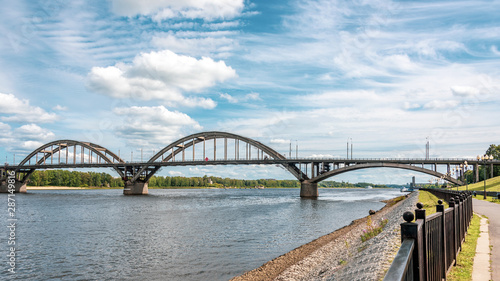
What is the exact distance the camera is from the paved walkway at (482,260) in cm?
836

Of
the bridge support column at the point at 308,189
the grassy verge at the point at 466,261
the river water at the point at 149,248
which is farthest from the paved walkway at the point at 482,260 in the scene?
the bridge support column at the point at 308,189

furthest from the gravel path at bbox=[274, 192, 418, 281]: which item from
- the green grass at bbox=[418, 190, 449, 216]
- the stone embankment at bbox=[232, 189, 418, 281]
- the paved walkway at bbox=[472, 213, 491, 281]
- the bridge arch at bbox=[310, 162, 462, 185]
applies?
the bridge arch at bbox=[310, 162, 462, 185]

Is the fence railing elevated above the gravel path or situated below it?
above

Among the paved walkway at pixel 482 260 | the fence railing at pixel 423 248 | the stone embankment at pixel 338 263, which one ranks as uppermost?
the fence railing at pixel 423 248

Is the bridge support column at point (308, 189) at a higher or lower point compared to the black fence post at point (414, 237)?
lower

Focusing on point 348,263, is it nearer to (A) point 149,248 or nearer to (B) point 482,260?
(B) point 482,260

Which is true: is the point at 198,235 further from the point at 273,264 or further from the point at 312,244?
the point at 273,264

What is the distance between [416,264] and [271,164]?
105 m

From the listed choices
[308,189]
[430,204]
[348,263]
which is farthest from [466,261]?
[308,189]

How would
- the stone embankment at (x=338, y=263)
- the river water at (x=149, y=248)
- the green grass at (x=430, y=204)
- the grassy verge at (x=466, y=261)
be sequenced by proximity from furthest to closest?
1. the green grass at (x=430, y=204)
2. the river water at (x=149, y=248)
3. the stone embankment at (x=338, y=263)
4. the grassy verge at (x=466, y=261)

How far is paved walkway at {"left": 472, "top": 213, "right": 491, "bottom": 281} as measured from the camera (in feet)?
27.4

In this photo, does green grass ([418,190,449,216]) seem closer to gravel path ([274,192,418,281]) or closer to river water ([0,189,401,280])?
gravel path ([274,192,418,281])

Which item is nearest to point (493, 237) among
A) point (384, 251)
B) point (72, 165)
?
point (384, 251)

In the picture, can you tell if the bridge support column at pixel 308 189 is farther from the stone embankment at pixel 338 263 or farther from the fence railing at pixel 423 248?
the fence railing at pixel 423 248
